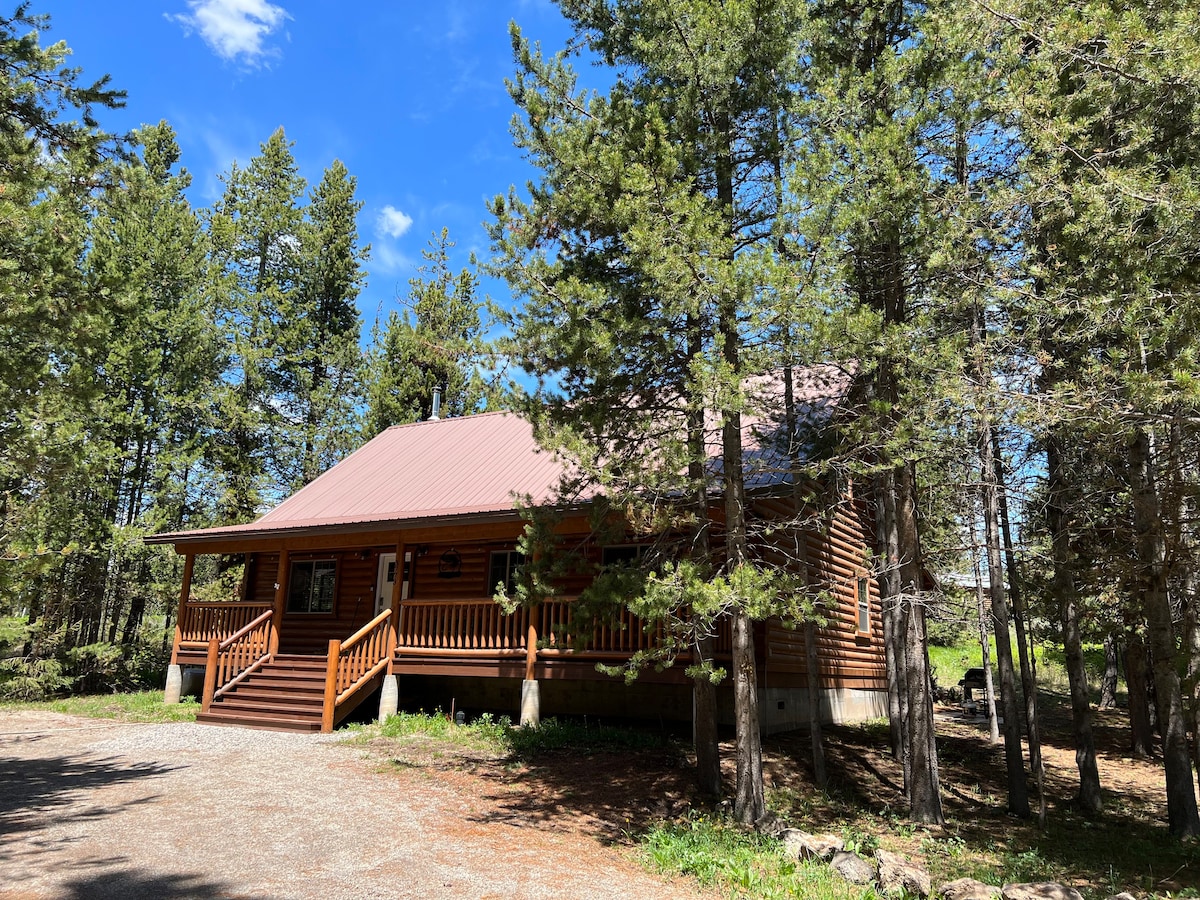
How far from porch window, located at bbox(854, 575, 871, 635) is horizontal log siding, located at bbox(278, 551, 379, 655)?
11.2 m

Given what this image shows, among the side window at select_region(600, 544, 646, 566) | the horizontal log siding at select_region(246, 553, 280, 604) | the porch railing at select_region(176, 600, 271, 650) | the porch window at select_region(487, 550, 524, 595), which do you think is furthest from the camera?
the horizontal log siding at select_region(246, 553, 280, 604)

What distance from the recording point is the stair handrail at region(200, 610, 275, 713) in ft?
46.2

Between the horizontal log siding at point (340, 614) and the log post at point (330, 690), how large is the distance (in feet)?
13.1

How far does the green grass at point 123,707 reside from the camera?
14.4m

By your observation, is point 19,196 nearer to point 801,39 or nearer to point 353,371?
point 801,39

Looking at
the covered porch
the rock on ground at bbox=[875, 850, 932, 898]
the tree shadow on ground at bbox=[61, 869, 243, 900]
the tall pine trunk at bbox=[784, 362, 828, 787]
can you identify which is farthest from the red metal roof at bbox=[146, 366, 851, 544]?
the tree shadow on ground at bbox=[61, 869, 243, 900]

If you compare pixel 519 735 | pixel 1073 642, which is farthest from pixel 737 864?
pixel 1073 642

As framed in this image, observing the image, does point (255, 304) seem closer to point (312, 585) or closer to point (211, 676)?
point (312, 585)

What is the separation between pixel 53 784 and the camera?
8508 mm

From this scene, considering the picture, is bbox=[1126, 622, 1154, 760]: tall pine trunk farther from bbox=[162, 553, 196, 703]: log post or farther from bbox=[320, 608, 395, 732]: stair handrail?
bbox=[162, 553, 196, 703]: log post

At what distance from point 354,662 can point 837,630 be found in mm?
9697

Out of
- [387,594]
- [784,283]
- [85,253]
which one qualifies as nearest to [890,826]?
[784,283]

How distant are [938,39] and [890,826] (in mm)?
9410

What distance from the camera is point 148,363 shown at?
21.5 meters
